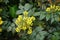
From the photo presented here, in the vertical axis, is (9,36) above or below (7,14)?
below

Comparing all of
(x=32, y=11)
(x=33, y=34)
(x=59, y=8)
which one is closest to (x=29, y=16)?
(x=32, y=11)

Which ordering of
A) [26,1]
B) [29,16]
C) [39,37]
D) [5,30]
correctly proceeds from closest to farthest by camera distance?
[39,37]
[29,16]
[5,30]
[26,1]

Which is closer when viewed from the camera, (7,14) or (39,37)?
(39,37)

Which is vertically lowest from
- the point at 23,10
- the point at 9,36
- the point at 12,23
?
the point at 9,36

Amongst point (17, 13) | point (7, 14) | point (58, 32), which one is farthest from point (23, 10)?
point (58, 32)

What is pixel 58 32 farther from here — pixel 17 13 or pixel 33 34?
pixel 17 13

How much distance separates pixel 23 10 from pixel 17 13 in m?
0.09

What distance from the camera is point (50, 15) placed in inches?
88.5

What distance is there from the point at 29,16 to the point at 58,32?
410 mm

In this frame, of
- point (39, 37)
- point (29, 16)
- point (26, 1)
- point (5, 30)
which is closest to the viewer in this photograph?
point (39, 37)

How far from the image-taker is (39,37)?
2229mm

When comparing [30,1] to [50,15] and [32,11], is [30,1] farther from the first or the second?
[50,15]

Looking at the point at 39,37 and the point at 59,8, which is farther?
the point at 59,8

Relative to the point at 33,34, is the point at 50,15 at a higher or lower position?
higher
